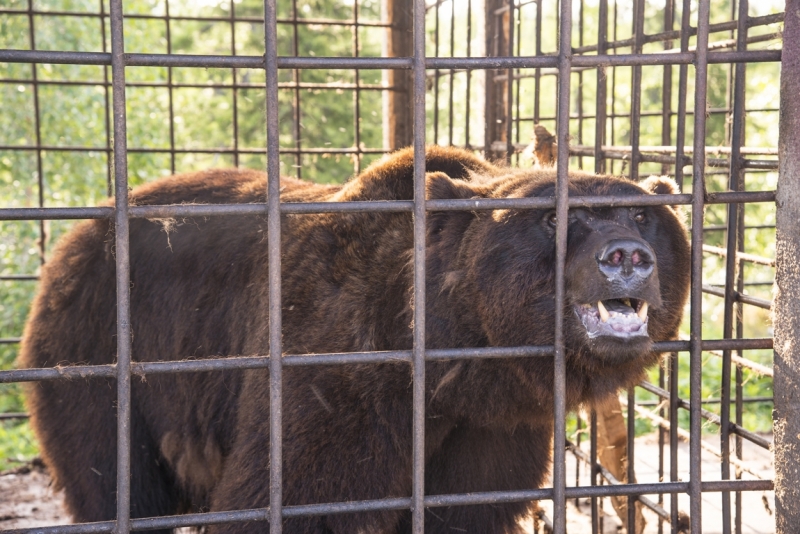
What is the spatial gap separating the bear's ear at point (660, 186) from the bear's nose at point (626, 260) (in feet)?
2.28

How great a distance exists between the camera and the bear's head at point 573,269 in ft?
9.51

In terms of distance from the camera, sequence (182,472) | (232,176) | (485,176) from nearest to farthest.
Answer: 1. (485,176)
2. (182,472)
3. (232,176)

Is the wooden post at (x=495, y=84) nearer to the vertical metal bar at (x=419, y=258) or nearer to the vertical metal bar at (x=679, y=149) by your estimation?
the vertical metal bar at (x=679, y=149)

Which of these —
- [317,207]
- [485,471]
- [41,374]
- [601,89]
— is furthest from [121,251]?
[601,89]

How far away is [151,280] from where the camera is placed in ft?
15.9

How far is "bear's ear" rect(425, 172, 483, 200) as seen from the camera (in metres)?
3.29

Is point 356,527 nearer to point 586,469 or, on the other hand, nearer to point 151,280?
point 151,280

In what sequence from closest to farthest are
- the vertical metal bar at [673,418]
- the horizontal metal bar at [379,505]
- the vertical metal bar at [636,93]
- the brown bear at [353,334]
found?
the horizontal metal bar at [379,505] < the brown bear at [353,334] < the vertical metal bar at [673,418] < the vertical metal bar at [636,93]

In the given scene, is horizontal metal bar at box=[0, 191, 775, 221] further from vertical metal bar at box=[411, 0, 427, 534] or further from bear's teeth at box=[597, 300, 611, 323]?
bear's teeth at box=[597, 300, 611, 323]

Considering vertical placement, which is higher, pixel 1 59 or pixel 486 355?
pixel 1 59

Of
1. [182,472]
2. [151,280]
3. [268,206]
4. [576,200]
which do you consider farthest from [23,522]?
[576,200]

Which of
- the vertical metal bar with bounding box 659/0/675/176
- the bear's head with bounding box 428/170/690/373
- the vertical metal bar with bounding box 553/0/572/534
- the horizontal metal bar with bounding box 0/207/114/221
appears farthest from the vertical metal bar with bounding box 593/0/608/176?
the horizontal metal bar with bounding box 0/207/114/221

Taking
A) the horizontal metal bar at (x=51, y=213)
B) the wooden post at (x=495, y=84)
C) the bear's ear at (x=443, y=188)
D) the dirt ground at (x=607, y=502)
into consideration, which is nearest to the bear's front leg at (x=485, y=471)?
the bear's ear at (x=443, y=188)

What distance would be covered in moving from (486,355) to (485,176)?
131cm
